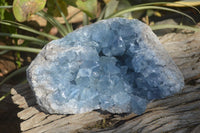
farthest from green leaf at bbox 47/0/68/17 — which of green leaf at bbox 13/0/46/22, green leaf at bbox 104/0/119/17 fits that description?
green leaf at bbox 13/0/46/22

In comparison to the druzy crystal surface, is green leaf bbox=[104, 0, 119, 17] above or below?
above

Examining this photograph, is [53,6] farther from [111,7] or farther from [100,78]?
[100,78]

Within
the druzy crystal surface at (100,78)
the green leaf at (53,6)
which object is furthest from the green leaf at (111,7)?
the druzy crystal surface at (100,78)

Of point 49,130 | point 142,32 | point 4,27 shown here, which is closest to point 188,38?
point 142,32

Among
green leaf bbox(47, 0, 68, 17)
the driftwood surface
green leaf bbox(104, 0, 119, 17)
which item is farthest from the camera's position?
green leaf bbox(104, 0, 119, 17)

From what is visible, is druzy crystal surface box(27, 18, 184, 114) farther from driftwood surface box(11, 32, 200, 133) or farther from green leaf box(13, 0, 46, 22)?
green leaf box(13, 0, 46, 22)

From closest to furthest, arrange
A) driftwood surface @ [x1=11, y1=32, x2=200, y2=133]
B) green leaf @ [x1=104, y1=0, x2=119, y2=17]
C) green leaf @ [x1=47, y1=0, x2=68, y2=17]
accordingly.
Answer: driftwood surface @ [x1=11, y1=32, x2=200, y2=133]
green leaf @ [x1=47, y1=0, x2=68, y2=17]
green leaf @ [x1=104, y1=0, x2=119, y2=17]

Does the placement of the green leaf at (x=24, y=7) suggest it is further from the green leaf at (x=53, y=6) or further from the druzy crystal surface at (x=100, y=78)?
the green leaf at (x=53, y=6)
